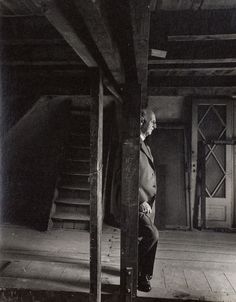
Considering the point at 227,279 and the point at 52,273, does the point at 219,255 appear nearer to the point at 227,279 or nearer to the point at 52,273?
the point at 227,279

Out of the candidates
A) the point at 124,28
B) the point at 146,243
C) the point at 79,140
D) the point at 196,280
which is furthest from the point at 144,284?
the point at 79,140

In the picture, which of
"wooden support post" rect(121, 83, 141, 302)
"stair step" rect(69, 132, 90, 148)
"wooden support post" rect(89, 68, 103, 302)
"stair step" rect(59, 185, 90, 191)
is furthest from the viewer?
"stair step" rect(69, 132, 90, 148)

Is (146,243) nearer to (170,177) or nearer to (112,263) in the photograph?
(112,263)

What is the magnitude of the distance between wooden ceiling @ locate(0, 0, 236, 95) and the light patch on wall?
3.09 metres

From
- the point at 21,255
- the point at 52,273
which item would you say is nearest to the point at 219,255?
the point at 52,273

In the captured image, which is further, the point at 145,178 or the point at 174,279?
the point at 174,279

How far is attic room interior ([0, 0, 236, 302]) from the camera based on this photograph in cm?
315

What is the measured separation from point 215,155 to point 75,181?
3.36 metres

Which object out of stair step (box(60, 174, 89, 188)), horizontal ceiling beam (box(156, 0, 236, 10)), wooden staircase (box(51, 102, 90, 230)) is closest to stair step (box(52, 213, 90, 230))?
wooden staircase (box(51, 102, 90, 230))

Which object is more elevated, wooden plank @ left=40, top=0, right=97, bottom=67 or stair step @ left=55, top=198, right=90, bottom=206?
wooden plank @ left=40, top=0, right=97, bottom=67

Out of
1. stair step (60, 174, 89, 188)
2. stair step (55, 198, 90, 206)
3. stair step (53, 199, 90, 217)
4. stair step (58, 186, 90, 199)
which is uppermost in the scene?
stair step (60, 174, 89, 188)

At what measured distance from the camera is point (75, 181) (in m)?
8.15

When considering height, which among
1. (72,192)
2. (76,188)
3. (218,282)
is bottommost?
(218,282)

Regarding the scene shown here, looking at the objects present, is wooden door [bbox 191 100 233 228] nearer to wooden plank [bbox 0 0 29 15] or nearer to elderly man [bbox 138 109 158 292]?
elderly man [bbox 138 109 158 292]
